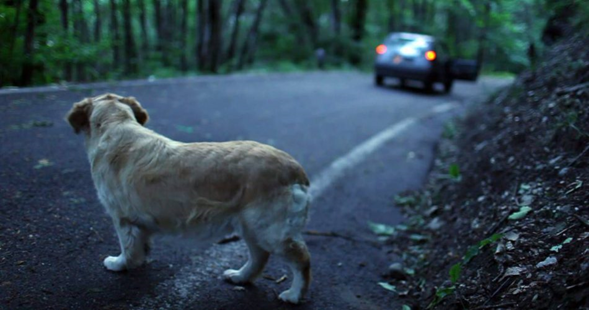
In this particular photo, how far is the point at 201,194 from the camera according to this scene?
334cm

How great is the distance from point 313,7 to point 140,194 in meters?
26.8

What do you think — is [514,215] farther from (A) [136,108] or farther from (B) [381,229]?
(A) [136,108]

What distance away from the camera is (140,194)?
3430 mm

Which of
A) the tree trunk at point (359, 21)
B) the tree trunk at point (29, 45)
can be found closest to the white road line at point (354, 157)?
the tree trunk at point (29, 45)

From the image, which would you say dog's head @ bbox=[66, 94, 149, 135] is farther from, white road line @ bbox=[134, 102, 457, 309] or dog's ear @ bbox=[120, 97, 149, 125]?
white road line @ bbox=[134, 102, 457, 309]

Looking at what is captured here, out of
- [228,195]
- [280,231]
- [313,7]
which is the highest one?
[313,7]

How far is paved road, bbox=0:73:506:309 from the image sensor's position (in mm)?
3516

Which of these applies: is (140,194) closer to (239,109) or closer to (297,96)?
(239,109)

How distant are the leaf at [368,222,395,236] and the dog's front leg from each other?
8.52 feet

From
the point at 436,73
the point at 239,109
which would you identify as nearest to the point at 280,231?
the point at 239,109

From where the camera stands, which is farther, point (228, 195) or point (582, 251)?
point (228, 195)

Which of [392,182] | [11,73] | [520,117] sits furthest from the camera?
[11,73]

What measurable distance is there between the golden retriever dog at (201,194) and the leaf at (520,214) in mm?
1726

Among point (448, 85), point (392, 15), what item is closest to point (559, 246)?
point (448, 85)
